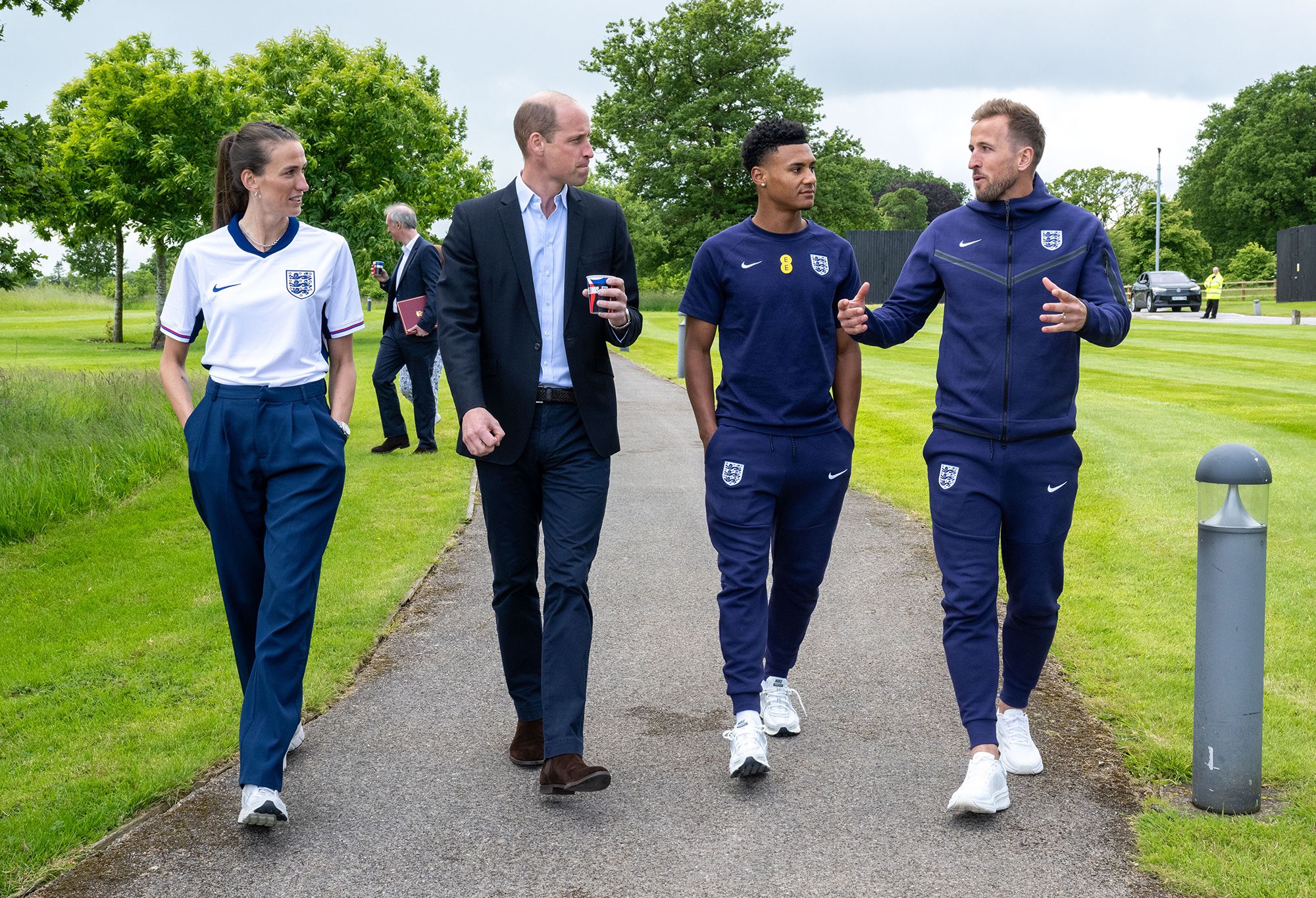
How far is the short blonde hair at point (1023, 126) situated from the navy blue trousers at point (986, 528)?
3.24 ft

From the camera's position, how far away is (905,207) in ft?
387

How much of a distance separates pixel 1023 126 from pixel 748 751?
2.30 metres

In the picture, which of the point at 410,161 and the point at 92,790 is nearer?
Result: the point at 92,790

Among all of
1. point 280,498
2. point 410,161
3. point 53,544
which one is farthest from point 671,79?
point 280,498

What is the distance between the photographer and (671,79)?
62.8m

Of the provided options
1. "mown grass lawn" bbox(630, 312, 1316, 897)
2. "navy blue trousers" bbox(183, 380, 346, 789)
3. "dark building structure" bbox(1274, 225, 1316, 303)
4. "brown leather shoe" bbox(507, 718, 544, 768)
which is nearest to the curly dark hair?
"navy blue trousers" bbox(183, 380, 346, 789)

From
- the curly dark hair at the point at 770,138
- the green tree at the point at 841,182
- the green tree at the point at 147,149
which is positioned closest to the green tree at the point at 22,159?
the curly dark hair at the point at 770,138

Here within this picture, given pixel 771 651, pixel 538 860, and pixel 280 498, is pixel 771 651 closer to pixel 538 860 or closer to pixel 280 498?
pixel 538 860

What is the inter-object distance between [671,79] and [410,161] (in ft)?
73.0

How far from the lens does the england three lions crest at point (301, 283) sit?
3.99 m

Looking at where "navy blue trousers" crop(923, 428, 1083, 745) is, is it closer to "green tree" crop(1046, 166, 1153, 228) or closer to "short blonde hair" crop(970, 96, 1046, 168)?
"short blonde hair" crop(970, 96, 1046, 168)

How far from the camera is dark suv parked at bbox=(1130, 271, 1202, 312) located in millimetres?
49281

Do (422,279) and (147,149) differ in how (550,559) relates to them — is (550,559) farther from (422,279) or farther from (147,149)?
(147,149)

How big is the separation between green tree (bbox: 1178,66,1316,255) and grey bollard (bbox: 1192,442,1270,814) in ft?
284
